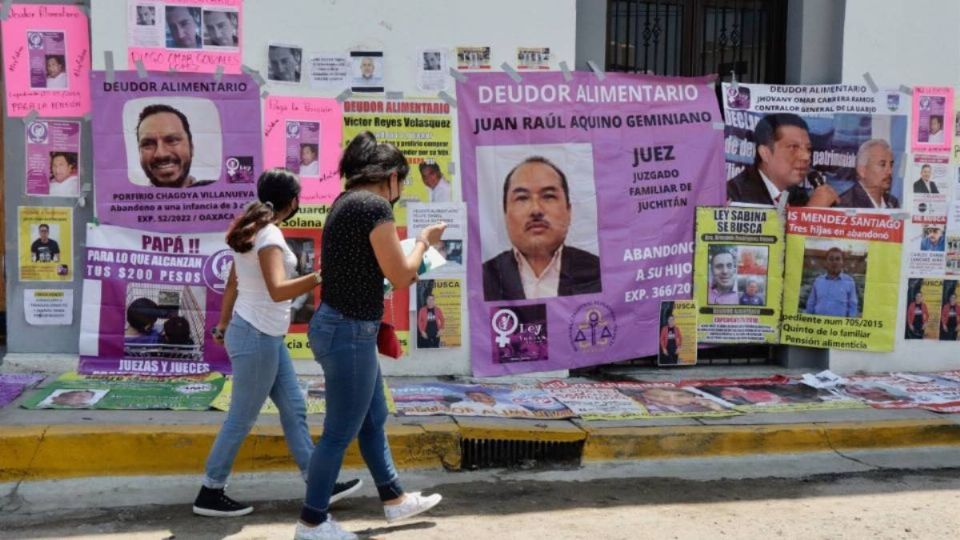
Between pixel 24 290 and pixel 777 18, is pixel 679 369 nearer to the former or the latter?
pixel 777 18

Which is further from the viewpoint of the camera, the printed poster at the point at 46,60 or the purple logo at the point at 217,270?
the purple logo at the point at 217,270

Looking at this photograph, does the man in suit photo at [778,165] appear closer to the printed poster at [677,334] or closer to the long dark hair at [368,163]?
the printed poster at [677,334]

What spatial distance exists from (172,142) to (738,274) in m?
4.33

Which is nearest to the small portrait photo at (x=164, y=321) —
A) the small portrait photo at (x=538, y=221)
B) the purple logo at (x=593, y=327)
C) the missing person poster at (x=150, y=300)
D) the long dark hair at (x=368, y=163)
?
the missing person poster at (x=150, y=300)

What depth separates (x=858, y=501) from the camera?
5.50 m

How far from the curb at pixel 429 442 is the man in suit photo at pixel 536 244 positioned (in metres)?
1.38

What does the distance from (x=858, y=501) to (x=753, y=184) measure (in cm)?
303

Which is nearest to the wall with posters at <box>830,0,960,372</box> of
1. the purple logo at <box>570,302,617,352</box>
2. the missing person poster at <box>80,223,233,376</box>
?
the purple logo at <box>570,302,617,352</box>

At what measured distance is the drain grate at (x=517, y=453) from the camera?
236 inches

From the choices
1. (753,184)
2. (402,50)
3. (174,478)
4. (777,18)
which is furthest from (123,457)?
(777,18)

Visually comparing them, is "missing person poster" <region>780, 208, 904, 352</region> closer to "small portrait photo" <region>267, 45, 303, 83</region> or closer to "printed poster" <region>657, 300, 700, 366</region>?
"printed poster" <region>657, 300, 700, 366</region>

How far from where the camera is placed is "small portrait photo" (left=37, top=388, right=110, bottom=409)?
239 inches

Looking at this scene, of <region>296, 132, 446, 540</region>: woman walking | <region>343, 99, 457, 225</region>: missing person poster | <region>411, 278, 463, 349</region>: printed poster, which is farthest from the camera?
<region>411, 278, 463, 349</region>: printed poster

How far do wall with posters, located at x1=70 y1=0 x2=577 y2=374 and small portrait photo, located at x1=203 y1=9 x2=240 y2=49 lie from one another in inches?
2.4
